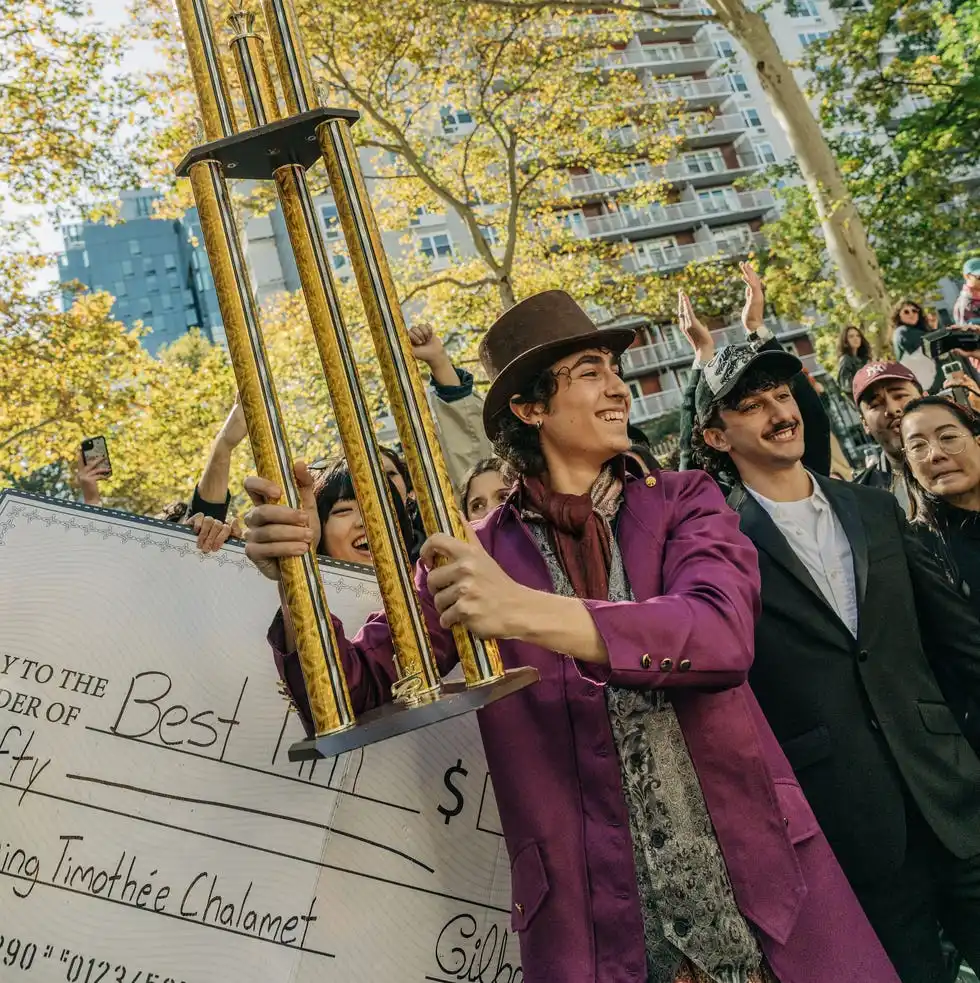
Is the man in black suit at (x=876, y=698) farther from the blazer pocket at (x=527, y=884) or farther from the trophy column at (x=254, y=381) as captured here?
the trophy column at (x=254, y=381)

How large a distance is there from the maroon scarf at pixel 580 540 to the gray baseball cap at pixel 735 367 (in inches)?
39.0

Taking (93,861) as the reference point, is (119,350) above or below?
above

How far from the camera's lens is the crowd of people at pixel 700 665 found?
1648 millimetres

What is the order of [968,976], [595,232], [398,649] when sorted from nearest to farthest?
[398,649]
[968,976]
[595,232]

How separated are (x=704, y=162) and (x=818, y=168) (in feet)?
125

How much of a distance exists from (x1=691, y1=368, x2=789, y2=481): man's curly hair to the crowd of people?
1cm

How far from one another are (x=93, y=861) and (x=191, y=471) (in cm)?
1757

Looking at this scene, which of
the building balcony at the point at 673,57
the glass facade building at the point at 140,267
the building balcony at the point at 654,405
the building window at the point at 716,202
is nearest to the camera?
the building balcony at the point at 654,405

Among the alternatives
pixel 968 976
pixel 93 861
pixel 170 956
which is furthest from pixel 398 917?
pixel 968 976

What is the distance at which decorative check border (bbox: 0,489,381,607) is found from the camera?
106 inches

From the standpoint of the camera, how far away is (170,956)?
2215 mm

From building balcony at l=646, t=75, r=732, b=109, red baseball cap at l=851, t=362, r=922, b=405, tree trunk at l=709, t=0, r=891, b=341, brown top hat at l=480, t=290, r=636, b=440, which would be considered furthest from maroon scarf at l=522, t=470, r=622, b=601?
building balcony at l=646, t=75, r=732, b=109

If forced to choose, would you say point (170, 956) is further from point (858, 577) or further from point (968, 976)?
point (968, 976)

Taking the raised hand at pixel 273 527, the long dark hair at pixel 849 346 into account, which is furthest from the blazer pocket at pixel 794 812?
the long dark hair at pixel 849 346
